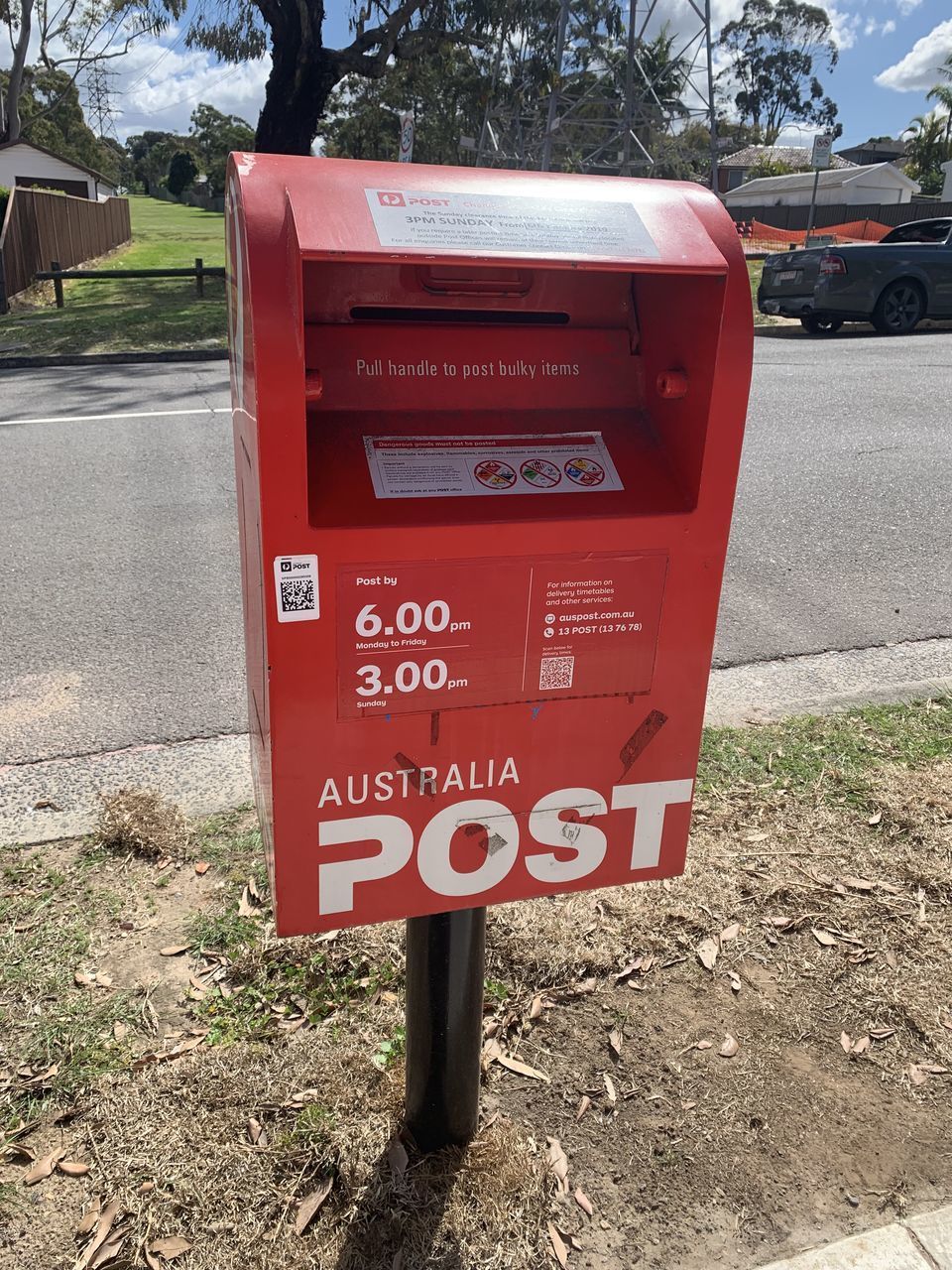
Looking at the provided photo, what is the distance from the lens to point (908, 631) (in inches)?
175

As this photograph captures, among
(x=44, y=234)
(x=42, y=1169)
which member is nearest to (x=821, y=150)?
(x=44, y=234)

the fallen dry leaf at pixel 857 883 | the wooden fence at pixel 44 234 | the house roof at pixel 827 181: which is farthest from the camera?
the house roof at pixel 827 181

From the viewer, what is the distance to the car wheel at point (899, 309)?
12969mm

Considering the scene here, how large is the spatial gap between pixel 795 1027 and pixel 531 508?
1.57 meters

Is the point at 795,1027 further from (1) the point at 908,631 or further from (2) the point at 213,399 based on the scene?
(2) the point at 213,399

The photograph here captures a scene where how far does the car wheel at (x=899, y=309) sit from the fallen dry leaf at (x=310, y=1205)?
1351 cm

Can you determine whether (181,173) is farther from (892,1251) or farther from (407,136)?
(892,1251)

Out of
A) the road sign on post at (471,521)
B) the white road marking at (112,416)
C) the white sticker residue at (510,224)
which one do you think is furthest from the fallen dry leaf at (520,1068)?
the white road marking at (112,416)

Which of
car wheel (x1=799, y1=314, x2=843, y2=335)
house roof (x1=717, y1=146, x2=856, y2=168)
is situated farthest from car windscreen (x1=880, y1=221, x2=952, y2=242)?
house roof (x1=717, y1=146, x2=856, y2=168)

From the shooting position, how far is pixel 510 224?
1412 mm

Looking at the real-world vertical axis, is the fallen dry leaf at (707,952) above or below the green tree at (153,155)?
below

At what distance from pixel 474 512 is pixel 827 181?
55.3 m

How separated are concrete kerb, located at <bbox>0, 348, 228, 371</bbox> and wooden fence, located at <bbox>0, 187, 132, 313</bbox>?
427 cm

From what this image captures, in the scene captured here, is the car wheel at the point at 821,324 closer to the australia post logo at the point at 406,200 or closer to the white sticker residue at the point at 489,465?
the white sticker residue at the point at 489,465
